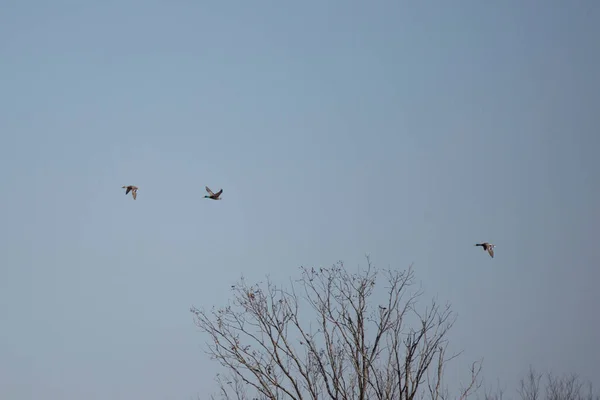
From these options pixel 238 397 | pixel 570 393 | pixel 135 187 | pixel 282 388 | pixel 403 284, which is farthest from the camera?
pixel 570 393

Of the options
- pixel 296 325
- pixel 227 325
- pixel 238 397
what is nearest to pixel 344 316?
pixel 296 325

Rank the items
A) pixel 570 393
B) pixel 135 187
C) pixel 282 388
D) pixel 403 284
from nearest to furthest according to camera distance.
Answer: pixel 282 388 → pixel 403 284 → pixel 135 187 → pixel 570 393

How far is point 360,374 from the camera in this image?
42.1 ft

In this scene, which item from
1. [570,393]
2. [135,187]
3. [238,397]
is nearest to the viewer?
[135,187]

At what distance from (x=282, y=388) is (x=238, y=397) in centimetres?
523

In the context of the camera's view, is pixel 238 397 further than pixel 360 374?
Yes

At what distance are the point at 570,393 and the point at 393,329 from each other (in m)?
38.8

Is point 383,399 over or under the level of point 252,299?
under

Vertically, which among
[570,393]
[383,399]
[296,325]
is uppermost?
[570,393]

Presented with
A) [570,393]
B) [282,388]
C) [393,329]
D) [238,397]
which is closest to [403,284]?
[393,329]

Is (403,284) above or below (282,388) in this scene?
above

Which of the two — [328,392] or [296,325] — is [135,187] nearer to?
[296,325]

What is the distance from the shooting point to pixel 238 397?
17531 mm

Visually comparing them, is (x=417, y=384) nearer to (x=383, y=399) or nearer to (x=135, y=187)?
(x=383, y=399)
